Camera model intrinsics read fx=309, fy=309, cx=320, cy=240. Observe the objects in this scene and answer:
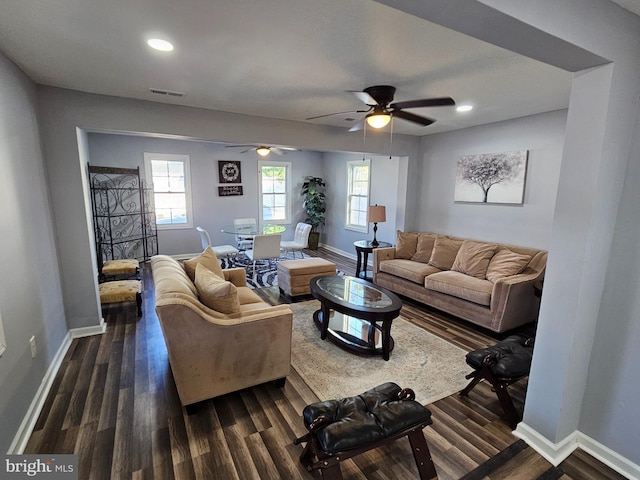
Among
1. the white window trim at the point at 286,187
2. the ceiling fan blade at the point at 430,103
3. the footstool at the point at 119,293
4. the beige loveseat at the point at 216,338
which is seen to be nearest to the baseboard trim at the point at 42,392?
the footstool at the point at 119,293

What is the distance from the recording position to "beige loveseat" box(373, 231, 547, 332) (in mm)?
3318

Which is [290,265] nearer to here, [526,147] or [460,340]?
[460,340]

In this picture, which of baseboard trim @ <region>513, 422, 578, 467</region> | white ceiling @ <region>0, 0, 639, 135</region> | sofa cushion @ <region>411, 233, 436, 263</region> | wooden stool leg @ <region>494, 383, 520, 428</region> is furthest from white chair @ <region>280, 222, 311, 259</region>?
baseboard trim @ <region>513, 422, 578, 467</region>

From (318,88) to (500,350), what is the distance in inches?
105

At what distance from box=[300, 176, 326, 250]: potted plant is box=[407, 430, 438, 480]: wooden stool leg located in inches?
243

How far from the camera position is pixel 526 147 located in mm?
3834

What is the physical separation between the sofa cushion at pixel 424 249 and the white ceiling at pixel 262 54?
79.9 inches

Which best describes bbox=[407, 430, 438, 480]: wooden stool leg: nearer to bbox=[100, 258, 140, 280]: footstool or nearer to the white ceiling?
the white ceiling

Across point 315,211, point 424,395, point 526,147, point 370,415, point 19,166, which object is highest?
point 526,147

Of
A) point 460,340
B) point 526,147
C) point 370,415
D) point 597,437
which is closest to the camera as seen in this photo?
point 370,415

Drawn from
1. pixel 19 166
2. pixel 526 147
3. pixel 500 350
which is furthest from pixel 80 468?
pixel 526 147

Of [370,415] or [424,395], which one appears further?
[424,395]

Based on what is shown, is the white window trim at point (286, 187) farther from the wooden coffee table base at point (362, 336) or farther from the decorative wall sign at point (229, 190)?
the wooden coffee table base at point (362, 336)

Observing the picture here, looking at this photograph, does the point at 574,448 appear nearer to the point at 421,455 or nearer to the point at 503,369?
the point at 503,369
